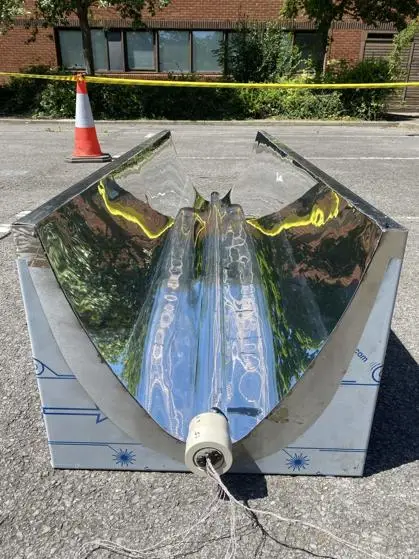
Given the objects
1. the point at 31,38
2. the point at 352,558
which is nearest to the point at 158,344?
the point at 352,558

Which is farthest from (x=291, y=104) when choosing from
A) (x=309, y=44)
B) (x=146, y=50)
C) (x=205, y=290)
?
(x=205, y=290)

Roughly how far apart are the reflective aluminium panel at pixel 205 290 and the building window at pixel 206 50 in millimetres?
17604

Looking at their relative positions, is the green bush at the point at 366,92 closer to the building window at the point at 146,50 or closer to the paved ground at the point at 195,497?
the building window at the point at 146,50

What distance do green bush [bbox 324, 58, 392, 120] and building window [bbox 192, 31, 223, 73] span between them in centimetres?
581

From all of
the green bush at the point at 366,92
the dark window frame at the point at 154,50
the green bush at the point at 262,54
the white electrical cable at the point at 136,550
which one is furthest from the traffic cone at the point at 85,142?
the dark window frame at the point at 154,50

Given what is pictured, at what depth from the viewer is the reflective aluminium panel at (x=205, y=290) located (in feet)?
5.76

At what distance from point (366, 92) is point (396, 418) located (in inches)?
583

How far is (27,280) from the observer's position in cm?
154

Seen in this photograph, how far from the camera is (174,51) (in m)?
19.3

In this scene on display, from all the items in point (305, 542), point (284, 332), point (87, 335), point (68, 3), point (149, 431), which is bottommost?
point (305, 542)

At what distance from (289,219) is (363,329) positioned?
1437 millimetres

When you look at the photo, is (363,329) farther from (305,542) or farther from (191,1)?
(191,1)

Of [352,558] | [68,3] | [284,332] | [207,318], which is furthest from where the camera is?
[68,3]

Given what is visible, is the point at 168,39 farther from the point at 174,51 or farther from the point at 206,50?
the point at 206,50
